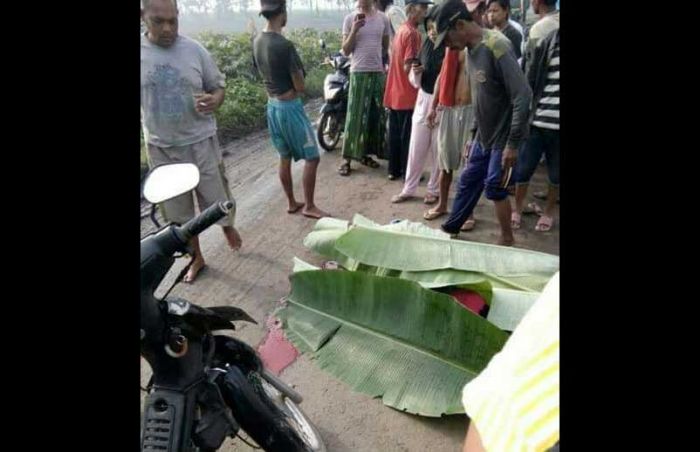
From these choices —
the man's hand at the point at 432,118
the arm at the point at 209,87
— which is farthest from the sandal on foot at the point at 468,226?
the arm at the point at 209,87

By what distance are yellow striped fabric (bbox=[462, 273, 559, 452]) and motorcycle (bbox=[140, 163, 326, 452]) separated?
1.00 m

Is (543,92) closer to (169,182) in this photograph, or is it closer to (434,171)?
(434,171)

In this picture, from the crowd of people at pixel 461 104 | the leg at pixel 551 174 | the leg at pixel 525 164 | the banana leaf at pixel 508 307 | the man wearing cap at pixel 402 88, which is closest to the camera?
the banana leaf at pixel 508 307

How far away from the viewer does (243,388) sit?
1808 millimetres

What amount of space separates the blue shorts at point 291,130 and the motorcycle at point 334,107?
2247 mm

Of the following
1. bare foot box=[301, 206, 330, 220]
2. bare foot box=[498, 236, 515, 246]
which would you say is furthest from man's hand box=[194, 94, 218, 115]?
bare foot box=[498, 236, 515, 246]

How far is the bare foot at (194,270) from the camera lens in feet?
12.4

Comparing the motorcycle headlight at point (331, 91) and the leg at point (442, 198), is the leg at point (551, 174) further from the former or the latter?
the motorcycle headlight at point (331, 91)

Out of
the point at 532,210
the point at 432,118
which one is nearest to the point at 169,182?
the point at 432,118

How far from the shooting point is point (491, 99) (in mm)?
3504
